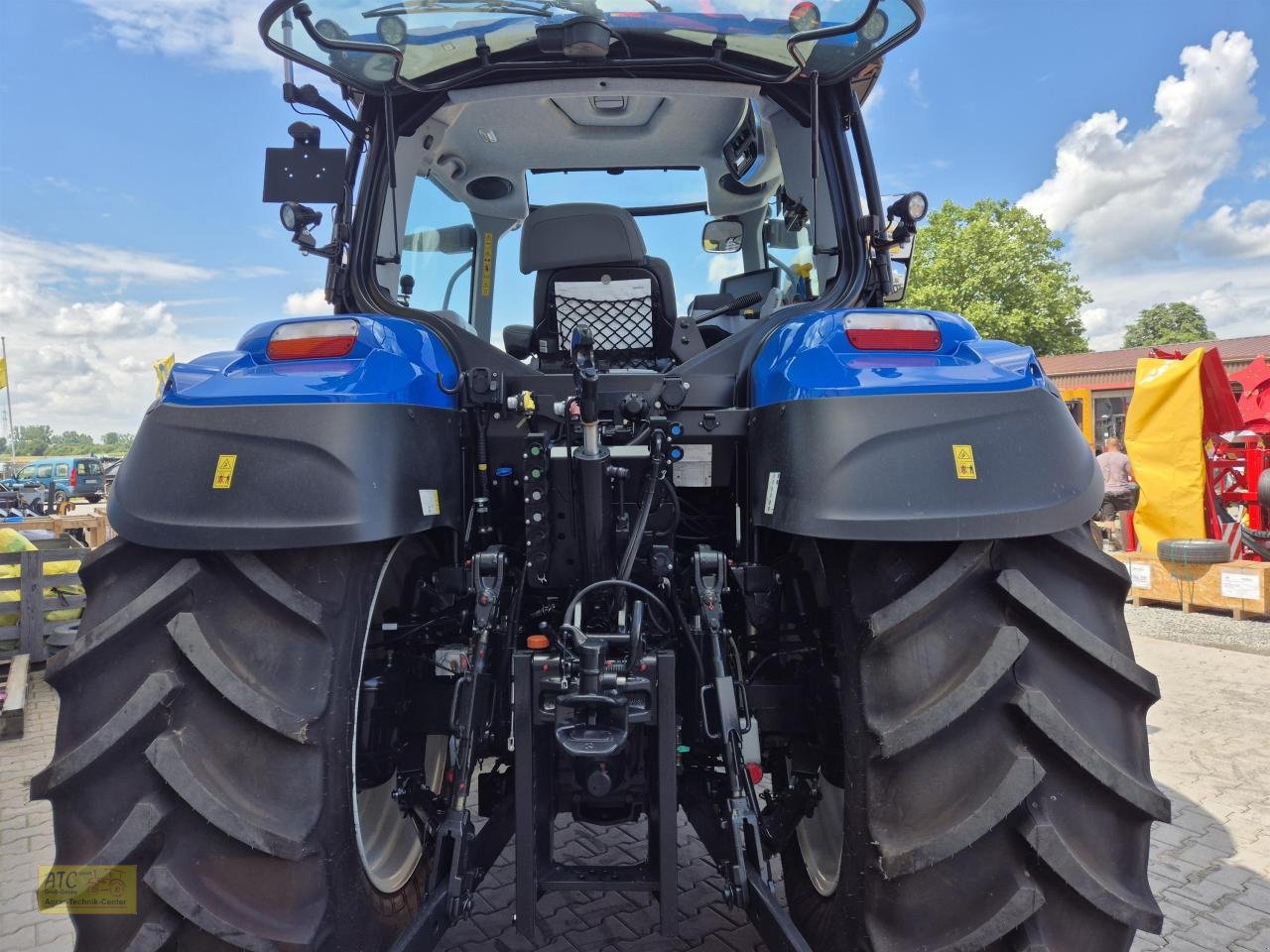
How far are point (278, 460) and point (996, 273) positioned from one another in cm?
3127

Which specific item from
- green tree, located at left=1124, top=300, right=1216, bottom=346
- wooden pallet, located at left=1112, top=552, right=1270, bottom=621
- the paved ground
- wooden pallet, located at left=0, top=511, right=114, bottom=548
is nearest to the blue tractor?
the paved ground

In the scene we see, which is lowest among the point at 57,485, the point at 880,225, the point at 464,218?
the point at 57,485

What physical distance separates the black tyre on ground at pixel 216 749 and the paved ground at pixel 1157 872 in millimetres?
1221

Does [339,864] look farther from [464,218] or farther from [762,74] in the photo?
[464,218]

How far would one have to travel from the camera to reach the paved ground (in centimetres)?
266

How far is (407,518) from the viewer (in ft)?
5.84

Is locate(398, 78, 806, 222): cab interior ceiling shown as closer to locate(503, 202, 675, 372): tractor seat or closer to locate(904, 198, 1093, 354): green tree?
locate(503, 202, 675, 372): tractor seat

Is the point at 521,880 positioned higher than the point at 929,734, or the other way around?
the point at 929,734

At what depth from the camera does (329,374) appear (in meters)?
1.80

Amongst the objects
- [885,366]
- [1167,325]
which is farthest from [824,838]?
[1167,325]

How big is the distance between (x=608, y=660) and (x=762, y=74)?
1749 millimetres

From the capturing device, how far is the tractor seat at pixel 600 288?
264cm

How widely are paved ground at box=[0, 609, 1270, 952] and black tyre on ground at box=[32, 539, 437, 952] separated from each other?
1.22 metres

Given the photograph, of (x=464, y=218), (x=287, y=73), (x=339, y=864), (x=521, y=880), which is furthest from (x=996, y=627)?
(x=464, y=218)
